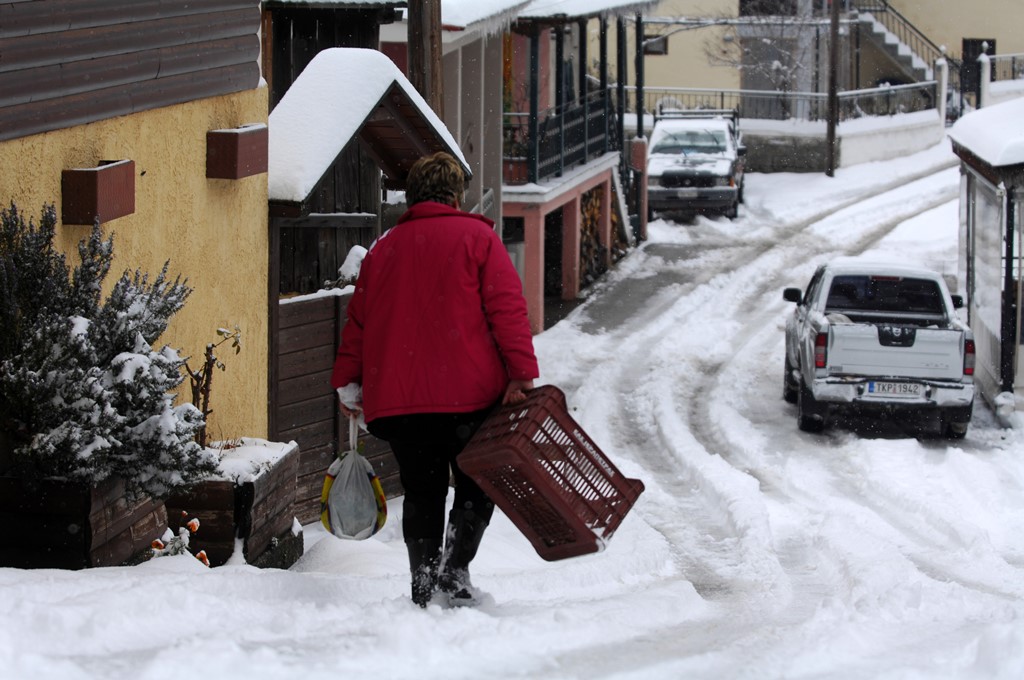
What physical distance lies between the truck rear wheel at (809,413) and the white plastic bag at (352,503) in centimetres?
909

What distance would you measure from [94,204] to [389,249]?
1.78 metres

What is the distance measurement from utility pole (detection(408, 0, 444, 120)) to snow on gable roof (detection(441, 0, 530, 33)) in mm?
5192

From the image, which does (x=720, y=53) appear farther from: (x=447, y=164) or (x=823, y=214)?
(x=447, y=164)

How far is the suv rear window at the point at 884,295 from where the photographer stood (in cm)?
1529

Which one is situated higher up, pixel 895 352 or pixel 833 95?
pixel 833 95

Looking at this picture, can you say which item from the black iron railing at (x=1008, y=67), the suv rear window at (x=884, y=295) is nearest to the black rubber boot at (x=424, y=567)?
the suv rear window at (x=884, y=295)

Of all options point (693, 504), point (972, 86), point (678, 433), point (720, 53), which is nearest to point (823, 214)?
point (720, 53)

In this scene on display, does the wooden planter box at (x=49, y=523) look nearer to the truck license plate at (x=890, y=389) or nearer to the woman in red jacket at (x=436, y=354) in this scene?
the woman in red jacket at (x=436, y=354)

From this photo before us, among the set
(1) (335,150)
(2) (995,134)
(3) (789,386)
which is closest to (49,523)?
(1) (335,150)

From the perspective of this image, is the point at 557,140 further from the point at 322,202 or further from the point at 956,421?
the point at 322,202

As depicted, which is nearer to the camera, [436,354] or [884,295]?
[436,354]

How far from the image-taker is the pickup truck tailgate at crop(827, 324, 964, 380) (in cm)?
1441

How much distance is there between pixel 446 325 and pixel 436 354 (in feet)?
0.36

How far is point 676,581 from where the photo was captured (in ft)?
25.1
